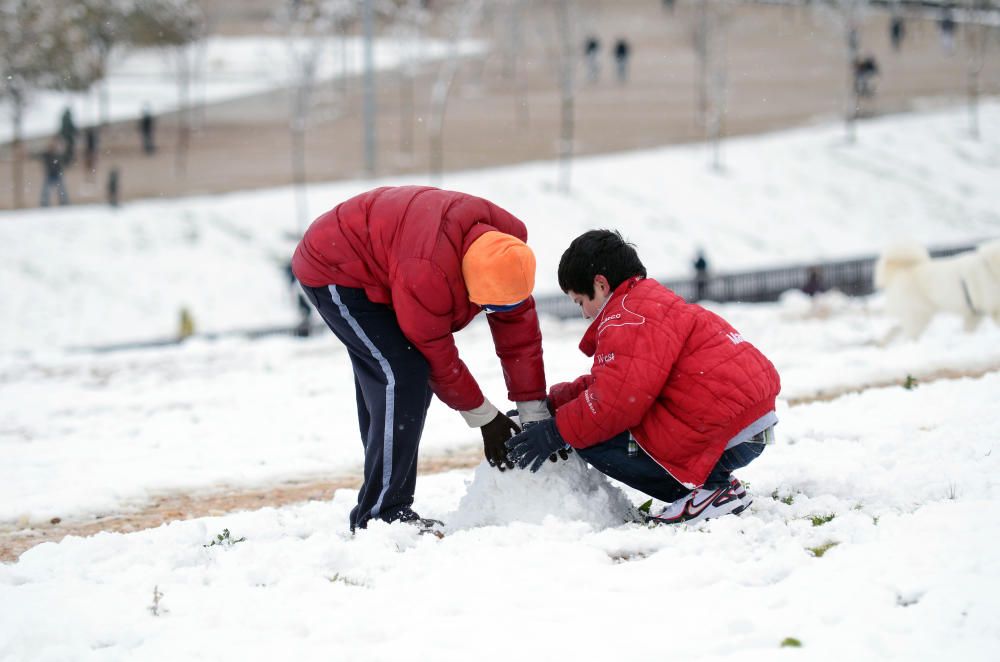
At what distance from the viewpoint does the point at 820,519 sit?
4.06m

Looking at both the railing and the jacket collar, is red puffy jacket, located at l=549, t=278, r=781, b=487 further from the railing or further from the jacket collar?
the railing

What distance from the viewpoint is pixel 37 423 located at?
354 inches

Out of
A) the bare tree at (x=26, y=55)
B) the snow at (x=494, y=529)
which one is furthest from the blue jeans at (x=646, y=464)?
the bare tree at (x=26, y=55)

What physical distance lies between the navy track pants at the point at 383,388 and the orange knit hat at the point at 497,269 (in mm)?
425

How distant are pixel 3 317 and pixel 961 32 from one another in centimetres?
5037

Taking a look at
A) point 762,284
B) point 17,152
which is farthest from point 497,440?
point 17,152

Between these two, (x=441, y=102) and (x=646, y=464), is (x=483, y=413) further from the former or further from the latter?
(x=441, y=102)

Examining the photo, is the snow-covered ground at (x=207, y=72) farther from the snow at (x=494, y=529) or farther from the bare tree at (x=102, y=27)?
the snow at (x=494, y=529)

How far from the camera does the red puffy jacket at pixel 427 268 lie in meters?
4.21

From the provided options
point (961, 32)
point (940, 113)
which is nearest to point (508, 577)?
point (940, 113)

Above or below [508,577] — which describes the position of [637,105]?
above

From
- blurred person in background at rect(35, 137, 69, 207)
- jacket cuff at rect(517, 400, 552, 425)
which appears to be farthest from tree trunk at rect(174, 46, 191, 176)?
jacket cuff at rect(517, 400, 552, 425)

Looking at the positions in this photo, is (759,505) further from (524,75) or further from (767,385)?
(524,75)

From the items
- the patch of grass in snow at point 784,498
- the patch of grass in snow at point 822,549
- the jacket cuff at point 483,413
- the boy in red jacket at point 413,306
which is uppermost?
the boy in red jacket at point 413,306
